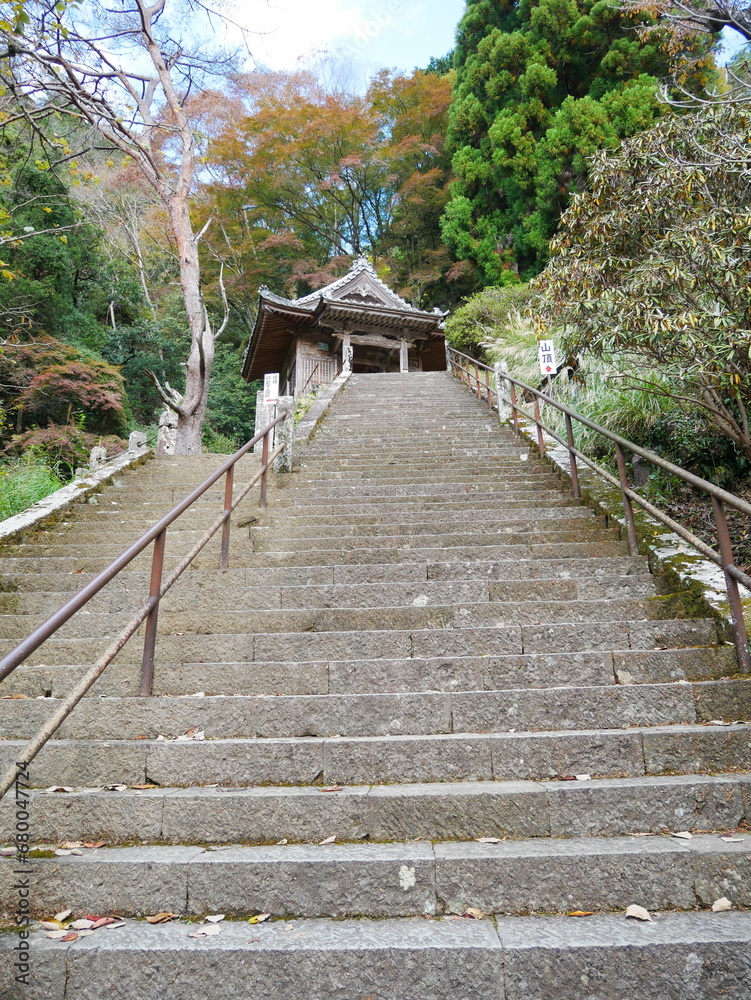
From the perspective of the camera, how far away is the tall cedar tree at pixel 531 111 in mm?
16766

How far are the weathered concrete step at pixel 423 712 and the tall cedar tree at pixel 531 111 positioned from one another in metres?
17.1

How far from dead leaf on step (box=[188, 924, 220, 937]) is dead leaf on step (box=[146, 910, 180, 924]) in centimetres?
15

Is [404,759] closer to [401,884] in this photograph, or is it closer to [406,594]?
[401,884]

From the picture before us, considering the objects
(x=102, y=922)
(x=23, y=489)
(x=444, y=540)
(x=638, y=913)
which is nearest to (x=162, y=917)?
(x=102, y=922)

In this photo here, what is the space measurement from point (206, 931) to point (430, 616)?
7.47ft

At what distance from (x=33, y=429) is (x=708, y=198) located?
1412 cm

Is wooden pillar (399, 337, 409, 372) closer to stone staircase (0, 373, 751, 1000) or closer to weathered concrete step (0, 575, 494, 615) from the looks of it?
stone staircase (0, 373, 751, 1000)

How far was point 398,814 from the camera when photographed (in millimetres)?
2453

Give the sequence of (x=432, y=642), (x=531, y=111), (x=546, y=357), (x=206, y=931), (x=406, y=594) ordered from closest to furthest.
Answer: (x=206, y=931) → (x=432, y=642) → (x=406, y=594) → (x=546, y=357) → (x=531, y=111)

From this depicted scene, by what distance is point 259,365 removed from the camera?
77.7ft

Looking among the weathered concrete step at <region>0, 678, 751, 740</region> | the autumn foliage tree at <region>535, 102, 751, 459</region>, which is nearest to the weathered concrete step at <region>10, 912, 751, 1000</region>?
the weathered concrete step at <region>0, 678, 751, 740</region>

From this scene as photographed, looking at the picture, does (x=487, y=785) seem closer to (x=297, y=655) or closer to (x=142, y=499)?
(x=297, y=655)

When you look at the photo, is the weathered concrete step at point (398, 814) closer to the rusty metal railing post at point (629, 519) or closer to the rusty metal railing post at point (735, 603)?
the rusty metal railing post at point (735, 603)

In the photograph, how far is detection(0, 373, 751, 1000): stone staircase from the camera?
1912mm
